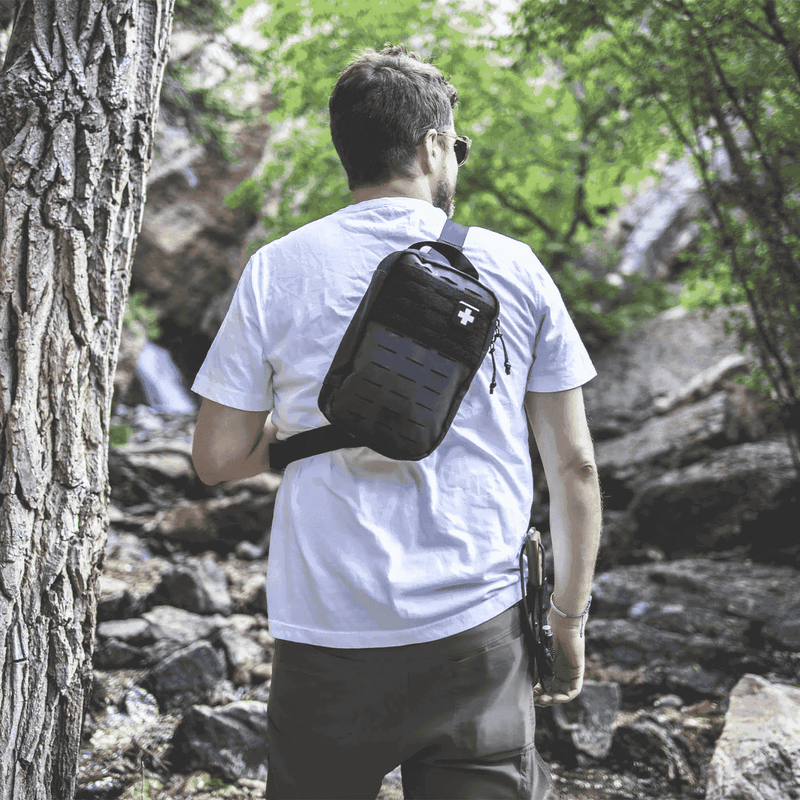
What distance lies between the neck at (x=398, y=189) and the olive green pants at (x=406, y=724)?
881mm

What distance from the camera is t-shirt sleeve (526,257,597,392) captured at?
134 centimetres

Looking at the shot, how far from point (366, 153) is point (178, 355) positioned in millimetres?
15190

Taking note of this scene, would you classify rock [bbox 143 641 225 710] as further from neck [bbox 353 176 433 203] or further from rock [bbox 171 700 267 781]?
neck [bbox 353 176 433 203]

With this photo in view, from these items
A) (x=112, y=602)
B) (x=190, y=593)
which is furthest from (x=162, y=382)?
(x=112, y=602)

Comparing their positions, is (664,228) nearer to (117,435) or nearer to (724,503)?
(724,503)

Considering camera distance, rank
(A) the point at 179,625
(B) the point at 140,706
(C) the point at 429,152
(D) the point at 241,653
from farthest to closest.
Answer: (A) the point at 179,625
(D) the point at 241,653
(B) the point at 140,706
(C) the point at 429,152

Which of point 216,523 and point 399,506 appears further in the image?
point 216,523

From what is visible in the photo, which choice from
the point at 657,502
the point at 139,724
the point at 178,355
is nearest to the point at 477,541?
the point at 139,724

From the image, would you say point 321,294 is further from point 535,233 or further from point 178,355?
point 178,355

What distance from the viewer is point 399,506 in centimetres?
121

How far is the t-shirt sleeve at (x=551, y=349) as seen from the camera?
4.41 ft

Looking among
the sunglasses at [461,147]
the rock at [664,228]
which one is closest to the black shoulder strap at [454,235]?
the sunglasses at [461,147]

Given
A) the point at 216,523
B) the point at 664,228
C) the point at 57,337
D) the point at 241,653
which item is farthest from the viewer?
the point at 664,228

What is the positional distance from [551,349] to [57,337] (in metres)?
1.47
